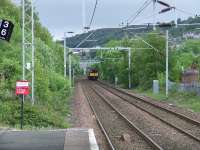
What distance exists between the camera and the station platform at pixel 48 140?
19.7 meters

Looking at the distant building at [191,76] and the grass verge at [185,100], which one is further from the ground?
the distant building at [191,76]

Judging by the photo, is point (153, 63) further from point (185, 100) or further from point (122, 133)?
point (122, 133)

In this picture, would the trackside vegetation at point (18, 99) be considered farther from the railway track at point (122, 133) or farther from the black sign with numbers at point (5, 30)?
the black sign with numbers at point (5, 30)

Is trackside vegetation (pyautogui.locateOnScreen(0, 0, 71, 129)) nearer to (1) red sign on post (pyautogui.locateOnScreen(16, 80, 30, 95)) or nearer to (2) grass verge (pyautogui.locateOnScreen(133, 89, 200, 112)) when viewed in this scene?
(1) red sign on post (pyautogui.locateOnScreen(16, 80, 30, 95))

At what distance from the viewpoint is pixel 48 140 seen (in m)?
21.8

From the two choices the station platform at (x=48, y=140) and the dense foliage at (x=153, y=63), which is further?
the dense foliage at (x=153, y=63)

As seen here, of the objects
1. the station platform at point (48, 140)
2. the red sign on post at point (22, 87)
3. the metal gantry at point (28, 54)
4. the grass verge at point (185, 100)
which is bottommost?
Result: the grass verge at point (185, 100)

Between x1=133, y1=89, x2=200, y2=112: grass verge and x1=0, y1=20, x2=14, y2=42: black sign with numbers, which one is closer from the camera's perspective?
x1=0, y1=20, x2=14, y2=42: black sign with numbers

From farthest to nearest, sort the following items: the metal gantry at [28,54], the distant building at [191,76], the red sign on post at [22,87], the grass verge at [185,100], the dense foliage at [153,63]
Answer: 1. the dense foliage at [153,63]
2. the distant building at [191,76]
3. the grass verge at [185,100]
4. the metal gantry at [28,54]
5. the red sign on post at [22,87]

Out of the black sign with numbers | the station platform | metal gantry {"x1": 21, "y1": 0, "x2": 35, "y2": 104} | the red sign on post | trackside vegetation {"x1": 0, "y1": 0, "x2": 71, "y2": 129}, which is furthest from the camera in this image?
metal gantry {"x1": 21, "y1": 0, "x2": 35, "y2": 104}

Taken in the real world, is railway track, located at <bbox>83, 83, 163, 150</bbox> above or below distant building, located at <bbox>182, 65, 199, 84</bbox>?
below

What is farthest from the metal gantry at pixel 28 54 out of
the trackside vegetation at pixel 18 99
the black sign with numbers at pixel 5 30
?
the black sign with numbers at pixel 5 30

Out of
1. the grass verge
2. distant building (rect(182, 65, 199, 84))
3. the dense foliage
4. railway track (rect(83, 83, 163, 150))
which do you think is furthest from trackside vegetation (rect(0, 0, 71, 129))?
the dense foliage

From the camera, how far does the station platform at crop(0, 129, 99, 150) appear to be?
1969 centimetres
